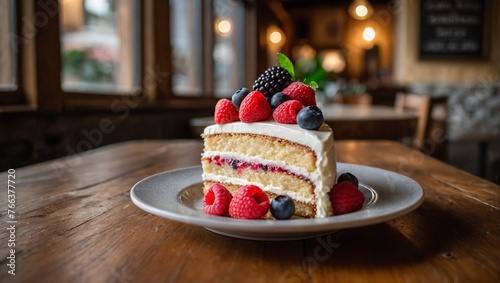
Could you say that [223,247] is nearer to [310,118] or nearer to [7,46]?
[310,118]

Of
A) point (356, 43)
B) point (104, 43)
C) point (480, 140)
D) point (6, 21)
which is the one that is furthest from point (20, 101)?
point (356, 43)

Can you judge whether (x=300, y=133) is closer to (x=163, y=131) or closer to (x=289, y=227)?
(x=289, y=227)

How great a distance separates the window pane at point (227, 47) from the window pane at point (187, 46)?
354 millimetres

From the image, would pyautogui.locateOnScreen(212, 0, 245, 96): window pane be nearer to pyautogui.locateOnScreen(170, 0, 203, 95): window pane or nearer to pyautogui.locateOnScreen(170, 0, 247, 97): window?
pyautogui.locateOnScreen(170, 0, 247, 97): window

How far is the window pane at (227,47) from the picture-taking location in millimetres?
5648

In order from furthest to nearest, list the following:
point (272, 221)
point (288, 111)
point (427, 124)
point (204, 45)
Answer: point (204, 45) < point (427, 124) < point (288, 111) < point (272, 221)

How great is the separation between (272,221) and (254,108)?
0.36 meters

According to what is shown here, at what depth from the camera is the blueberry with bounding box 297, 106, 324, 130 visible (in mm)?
899

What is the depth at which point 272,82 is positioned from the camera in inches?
41.3

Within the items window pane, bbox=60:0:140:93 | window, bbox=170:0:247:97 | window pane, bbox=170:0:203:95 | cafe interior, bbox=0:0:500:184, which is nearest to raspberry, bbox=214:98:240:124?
cafe interior, bbox=0:0:500:184

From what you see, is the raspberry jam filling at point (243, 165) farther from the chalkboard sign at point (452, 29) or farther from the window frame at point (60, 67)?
the chalkboard sign at point (452, 29)

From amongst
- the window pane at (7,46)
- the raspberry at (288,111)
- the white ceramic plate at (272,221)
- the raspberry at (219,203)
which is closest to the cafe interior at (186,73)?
the window pane at (7,46)

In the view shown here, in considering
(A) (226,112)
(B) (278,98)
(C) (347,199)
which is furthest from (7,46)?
(C) (347,199)

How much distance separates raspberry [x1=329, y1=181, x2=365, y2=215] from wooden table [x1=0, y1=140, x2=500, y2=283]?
0.04 meters
